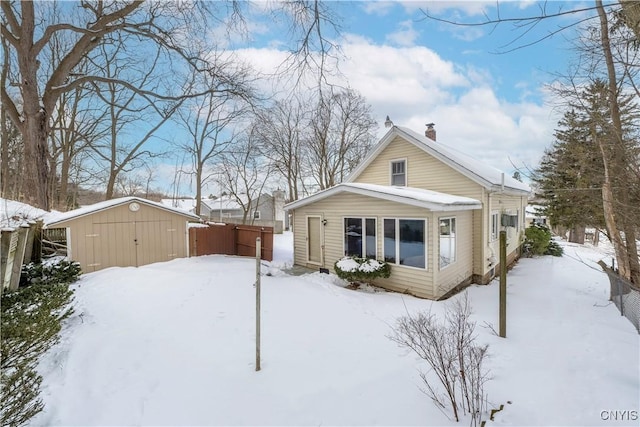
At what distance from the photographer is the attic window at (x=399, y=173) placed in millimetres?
11930

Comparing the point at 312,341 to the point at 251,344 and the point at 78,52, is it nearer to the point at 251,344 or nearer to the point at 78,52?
the point at 251,344

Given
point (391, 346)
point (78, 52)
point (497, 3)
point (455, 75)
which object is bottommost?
point (391, 346)

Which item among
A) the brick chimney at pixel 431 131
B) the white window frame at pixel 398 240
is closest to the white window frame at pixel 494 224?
the white window frame at pixel 398 240

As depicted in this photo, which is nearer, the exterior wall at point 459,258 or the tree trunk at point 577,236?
the exterior wall at point 459,258

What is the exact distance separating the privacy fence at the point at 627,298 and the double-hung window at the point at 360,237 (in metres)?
5.63

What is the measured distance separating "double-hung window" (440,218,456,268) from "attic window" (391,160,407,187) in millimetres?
3402

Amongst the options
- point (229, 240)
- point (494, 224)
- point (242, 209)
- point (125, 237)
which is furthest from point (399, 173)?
point (242, 209)

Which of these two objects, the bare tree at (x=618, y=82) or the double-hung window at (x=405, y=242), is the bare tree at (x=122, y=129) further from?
the bare tree at (x=618, y=82)

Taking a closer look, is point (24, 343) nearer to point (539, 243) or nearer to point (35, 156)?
point (35, 156)

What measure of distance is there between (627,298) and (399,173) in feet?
24.7

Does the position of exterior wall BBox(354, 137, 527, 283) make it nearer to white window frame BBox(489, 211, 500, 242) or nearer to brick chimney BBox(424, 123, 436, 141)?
white window frame BBox(489, 211, 500, 242)

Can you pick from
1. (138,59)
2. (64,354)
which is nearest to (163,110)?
(138,59)

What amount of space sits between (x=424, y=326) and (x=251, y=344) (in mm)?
2656

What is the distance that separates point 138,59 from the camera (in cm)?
1266
